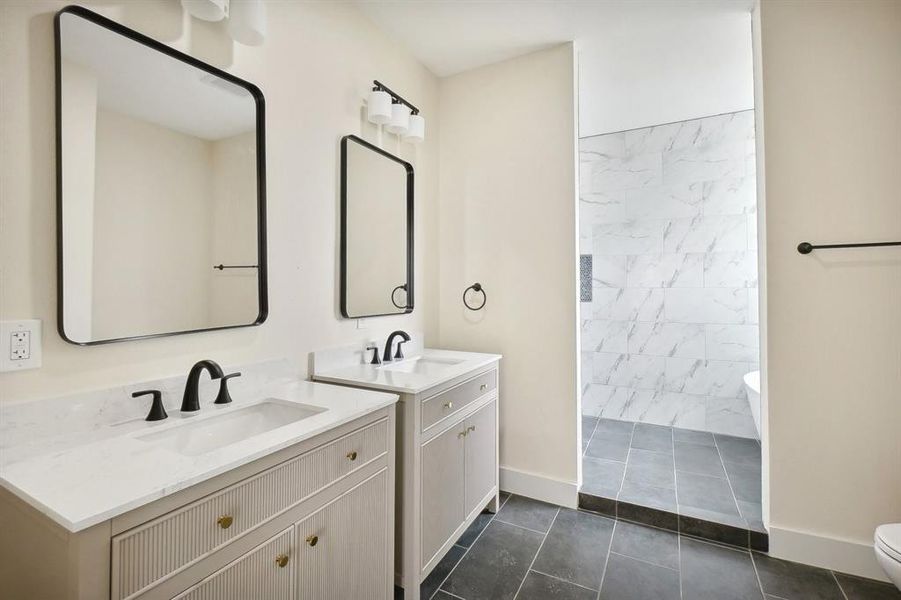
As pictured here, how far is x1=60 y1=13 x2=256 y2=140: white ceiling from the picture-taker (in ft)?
3.67

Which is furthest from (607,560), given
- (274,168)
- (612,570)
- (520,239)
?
(274,168)

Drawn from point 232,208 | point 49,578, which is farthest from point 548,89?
point 49,578

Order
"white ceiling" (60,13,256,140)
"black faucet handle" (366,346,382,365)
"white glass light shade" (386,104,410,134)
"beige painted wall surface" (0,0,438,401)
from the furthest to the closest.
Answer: "white glass light shade" (386,104,410,134), "black faucet handle" (366,346,382,365), "white ceiling" (60,13,256,140), "beige painted wall surface" (0,0,438,401)

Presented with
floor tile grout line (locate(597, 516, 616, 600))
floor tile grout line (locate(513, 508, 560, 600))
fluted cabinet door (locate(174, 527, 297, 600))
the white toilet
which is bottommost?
floor tile grout line (locate(597, 516, 616, 600))

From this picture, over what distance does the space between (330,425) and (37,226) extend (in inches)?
34.9

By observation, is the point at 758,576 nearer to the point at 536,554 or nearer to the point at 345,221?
the point at 536,554

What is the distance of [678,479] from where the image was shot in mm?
2516

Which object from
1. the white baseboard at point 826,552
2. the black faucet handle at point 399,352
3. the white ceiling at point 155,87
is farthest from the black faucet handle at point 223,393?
the white baseboard at point 826,552

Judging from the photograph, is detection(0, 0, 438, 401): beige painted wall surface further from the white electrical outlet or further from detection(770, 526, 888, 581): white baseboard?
detection(770, 526, 888, 581): white baseboard

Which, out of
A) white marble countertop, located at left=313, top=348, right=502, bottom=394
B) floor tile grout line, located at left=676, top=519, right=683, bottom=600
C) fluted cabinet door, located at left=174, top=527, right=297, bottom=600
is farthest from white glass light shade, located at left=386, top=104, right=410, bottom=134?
floor tile grout line, located at left=676, top=519, right=683, bottom=600

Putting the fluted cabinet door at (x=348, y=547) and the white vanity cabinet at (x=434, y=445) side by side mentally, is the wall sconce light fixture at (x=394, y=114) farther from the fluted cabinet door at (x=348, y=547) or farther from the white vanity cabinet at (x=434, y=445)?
the fluted cabinet door at (x=348, y=547)

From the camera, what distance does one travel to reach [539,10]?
209 cm

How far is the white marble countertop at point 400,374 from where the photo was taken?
5.22 feet

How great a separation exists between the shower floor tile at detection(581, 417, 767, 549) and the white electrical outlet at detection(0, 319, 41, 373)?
238 cm
